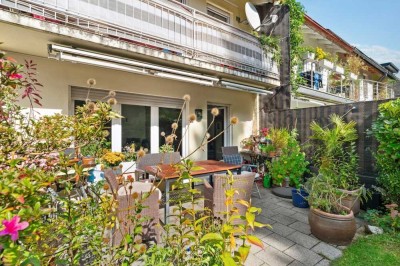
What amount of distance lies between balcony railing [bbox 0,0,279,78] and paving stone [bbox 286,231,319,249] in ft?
15.0

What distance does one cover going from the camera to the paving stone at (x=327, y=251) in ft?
9.70

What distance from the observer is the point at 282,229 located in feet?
12.2

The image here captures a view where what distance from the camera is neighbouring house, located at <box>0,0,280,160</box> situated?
3682 millimetres

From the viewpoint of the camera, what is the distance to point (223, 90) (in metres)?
7.95

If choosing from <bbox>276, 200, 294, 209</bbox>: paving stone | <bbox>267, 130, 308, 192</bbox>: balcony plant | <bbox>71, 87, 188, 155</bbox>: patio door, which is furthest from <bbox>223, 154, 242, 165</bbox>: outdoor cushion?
<bbox>276, 200, 294, 209</bbox>: paving stone

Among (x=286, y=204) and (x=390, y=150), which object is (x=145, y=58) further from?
(x=390, y=150)

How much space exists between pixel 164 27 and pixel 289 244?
201 inches

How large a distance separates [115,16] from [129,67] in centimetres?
100

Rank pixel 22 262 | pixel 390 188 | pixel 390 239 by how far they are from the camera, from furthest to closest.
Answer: pixel 390 188, pixel 390 239, pixel 22 262

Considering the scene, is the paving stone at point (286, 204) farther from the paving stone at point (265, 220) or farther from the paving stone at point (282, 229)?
the paving stone at point (282, 229)

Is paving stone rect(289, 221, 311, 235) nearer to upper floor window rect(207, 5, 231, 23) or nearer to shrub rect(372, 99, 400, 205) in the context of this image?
shrub rect(372, 99, 400, 205)

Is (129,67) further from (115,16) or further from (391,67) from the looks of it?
(391,67)

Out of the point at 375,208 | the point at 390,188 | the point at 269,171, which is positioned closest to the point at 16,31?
the point at 269,171

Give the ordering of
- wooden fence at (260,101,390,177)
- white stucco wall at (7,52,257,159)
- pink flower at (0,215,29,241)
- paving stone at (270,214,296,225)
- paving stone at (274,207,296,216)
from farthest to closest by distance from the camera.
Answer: wooden fence at (260,101,390,177) < white stucco wall at (7,52,257,159) < paving stone at (274,207,296,216) < paving stone at (270,214,296,225) < pink flower at (0,215,29,241)
